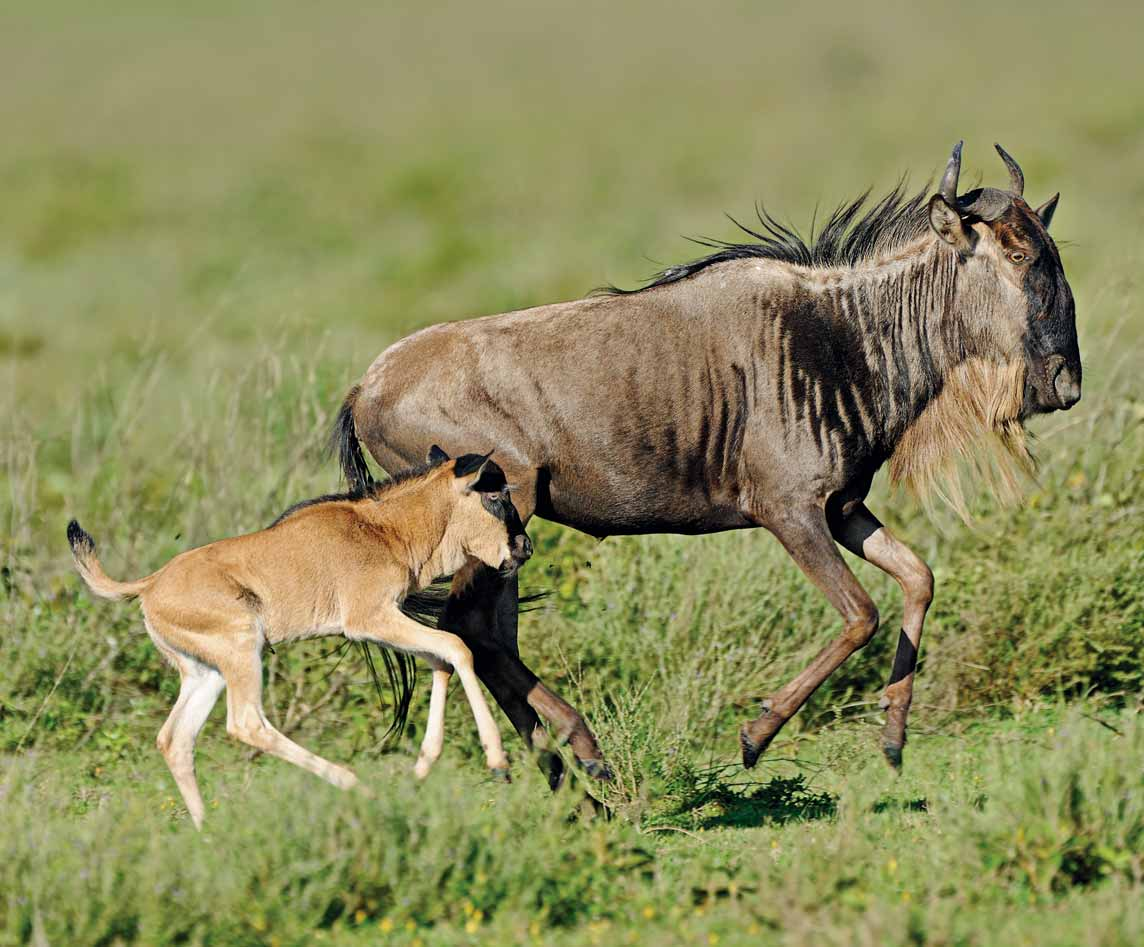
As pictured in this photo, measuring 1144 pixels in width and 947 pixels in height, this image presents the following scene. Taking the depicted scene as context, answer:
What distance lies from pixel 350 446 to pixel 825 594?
2.23 meters

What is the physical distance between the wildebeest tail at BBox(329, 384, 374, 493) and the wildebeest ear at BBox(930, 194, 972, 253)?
2624mm

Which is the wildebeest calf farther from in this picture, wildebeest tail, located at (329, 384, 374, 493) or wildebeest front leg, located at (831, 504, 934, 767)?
wildebeest front leg, located at (831, 504, 934, 767)

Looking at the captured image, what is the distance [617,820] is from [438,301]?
1659cm

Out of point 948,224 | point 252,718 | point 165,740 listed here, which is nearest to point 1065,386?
point 948,224

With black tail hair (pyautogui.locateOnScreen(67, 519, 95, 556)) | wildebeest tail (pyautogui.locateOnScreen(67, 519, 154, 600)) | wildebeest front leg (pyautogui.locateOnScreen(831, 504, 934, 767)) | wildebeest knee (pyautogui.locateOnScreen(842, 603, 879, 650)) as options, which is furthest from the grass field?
black tail hair (pyautogui.locateOnScreen(67, 519, 95, 556))

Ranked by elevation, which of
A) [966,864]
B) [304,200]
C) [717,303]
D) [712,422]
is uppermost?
[717,303]

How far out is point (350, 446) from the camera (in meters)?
7.61

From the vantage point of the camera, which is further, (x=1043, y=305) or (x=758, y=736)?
(x=1043, y=305)

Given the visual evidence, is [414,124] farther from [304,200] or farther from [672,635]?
[672,635]

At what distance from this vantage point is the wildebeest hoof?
7.09m

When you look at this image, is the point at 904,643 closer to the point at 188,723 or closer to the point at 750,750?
the point at 750,750

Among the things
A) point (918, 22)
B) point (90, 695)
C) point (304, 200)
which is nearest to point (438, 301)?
point (304, 200)

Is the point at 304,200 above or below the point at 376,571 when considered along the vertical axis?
below

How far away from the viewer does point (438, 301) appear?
74.9 ft
